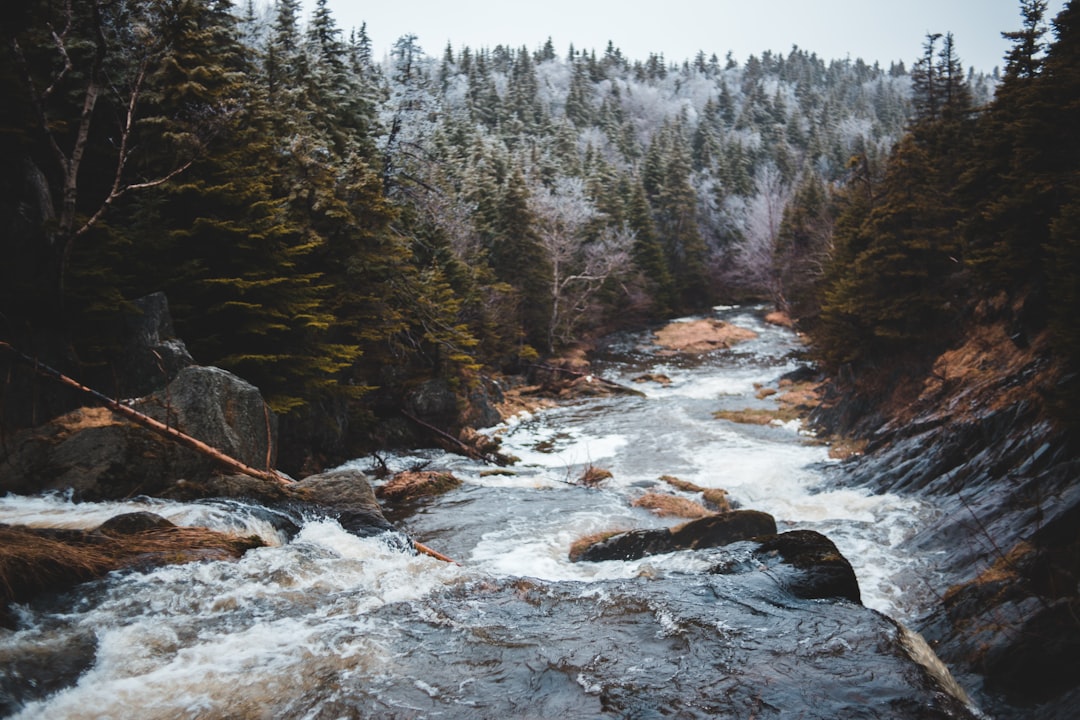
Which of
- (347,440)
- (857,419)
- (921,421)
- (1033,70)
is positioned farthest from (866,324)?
(347,440)

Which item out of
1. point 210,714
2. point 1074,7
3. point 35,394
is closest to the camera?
point 210,714

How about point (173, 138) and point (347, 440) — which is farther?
point (347, 440)

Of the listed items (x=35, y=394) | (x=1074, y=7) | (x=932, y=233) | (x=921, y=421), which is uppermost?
(x=1074, y=7)

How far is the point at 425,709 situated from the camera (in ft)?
13.6

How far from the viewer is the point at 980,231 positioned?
1476cm

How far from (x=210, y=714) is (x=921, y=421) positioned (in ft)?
50.4

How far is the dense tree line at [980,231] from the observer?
11.9 meters

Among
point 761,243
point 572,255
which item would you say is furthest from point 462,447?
point 761,243

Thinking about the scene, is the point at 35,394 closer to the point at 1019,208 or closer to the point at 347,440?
the point at 347,440

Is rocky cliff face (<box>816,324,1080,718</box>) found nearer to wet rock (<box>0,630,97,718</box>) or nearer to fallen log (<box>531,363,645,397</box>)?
wet rock (<box>0,630,97,718</box>)

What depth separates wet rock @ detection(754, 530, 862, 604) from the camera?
617cm

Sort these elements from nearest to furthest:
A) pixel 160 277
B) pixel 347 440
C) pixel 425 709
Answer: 1. pixel 425 709
2. pixel 160 277
3. pixel 347 440

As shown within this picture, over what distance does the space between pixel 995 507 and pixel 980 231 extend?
878 cm

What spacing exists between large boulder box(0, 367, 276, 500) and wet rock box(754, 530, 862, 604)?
23.9 feet
